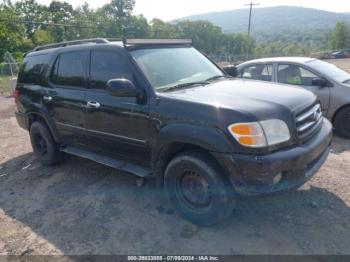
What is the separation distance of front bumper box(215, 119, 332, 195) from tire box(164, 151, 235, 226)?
182 millimetres

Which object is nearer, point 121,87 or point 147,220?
point 121,87

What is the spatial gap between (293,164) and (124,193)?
2.30m

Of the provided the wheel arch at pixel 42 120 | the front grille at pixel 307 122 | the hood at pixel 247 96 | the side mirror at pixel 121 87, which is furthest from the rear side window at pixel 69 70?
the front grille at pixel 307 122

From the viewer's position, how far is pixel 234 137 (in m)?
3.08

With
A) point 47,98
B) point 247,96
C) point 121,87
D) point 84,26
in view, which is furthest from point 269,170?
point 84,26

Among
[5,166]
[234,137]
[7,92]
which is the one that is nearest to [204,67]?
[234,137]

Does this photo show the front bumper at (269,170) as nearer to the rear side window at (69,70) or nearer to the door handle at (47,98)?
the rear side window at (69,70)

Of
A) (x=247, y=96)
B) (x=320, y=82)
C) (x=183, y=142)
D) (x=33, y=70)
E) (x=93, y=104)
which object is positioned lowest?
(x=320, y=82)

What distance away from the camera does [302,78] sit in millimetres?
6738

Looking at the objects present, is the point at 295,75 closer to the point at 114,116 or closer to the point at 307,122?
the point at 307,122

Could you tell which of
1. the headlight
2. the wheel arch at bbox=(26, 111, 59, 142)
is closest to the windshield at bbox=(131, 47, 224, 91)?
the headlight

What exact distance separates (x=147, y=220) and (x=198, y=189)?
2.38ft

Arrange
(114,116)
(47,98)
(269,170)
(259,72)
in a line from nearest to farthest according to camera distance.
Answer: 1. (269,170)
2. (114,116)
3. (47,98)
4. (259,72)

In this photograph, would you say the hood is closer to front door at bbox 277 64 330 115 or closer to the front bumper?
the front bumper
